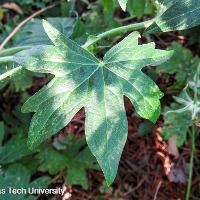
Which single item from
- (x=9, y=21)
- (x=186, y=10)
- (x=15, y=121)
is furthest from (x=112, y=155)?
(x=9, y=21)

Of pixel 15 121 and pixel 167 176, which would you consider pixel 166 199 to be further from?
pixel 15 121

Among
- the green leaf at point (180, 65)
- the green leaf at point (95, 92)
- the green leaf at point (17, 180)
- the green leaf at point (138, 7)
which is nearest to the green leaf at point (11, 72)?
the green leaf at point (95, 92)

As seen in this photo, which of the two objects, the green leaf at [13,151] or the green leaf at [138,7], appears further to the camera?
the green leaf at [13,151]

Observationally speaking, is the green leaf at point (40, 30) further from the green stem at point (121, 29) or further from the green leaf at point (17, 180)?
the green leaf at point (17, 180)

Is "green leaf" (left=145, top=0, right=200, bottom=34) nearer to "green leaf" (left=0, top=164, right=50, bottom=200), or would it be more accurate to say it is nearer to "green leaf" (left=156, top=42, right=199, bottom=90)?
"green leaf" (left=156, top=42, right=199, bottom=90)

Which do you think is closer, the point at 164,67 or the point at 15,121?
the point at 164,67

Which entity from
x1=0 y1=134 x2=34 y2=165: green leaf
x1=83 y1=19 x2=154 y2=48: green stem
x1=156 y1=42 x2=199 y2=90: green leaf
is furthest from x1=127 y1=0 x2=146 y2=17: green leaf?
x1=0 y1=134 x2=34 y2=165: green leaf

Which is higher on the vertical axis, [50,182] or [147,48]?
[147,48]
